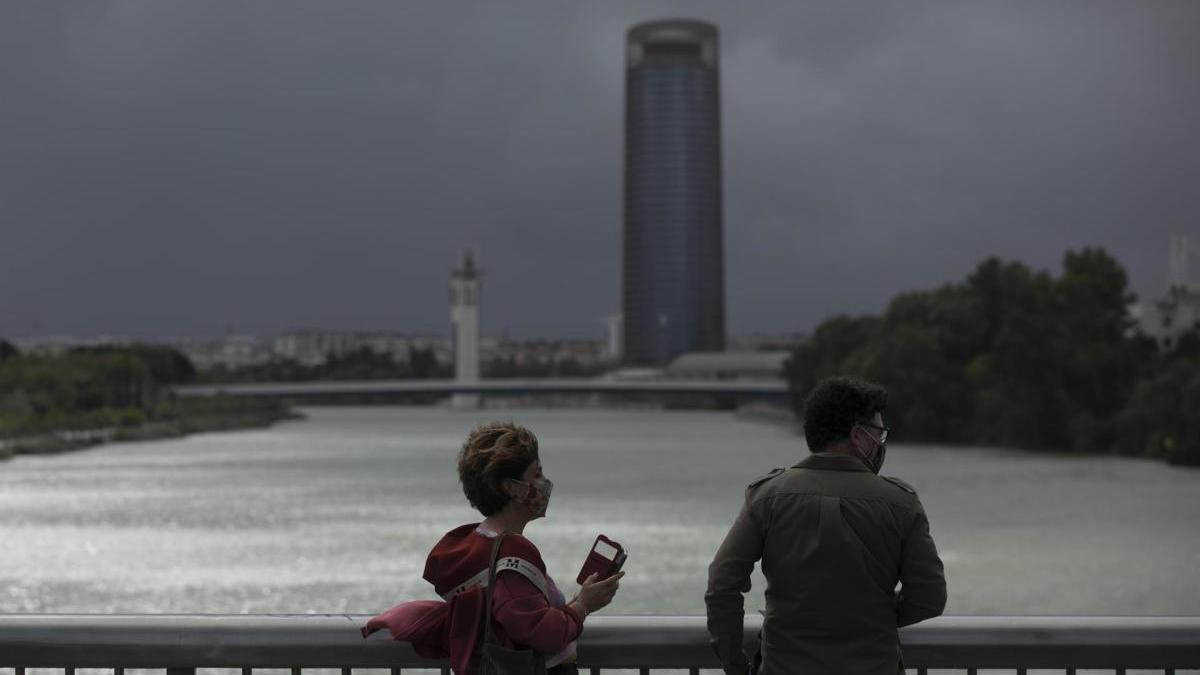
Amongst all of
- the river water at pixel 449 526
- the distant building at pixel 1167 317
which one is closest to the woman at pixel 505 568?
the river water at pixel 449 526

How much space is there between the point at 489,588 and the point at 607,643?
0.42 m

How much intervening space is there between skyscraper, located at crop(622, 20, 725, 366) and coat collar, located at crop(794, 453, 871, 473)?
167436mm

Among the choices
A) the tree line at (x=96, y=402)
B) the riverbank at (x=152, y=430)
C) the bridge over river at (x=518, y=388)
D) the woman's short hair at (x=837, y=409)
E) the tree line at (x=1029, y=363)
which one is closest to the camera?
the woman's short hair at (x=837, y=409)

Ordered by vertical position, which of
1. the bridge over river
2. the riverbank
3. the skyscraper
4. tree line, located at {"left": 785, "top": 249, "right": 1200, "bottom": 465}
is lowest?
the riverbank

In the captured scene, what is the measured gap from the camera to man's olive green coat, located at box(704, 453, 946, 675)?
9.48ft

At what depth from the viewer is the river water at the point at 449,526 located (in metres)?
20.1

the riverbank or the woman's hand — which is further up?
the woman's hand

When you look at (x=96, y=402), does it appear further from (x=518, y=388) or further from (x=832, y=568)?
(x=832, y=568)

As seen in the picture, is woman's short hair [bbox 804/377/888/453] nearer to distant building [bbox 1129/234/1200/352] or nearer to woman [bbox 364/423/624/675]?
woman [bbox 364/423/624/675]

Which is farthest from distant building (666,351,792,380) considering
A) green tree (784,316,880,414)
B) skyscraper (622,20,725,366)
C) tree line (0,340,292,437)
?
tree line (0,340,292,437)

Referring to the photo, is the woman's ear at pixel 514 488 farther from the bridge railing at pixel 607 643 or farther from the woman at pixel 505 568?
the bridge railing at pixel 607 643

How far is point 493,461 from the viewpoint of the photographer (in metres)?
2.78

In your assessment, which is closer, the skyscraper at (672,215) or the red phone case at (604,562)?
the red phone case at (604,562)

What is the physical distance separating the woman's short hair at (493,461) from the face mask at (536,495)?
28 mm
